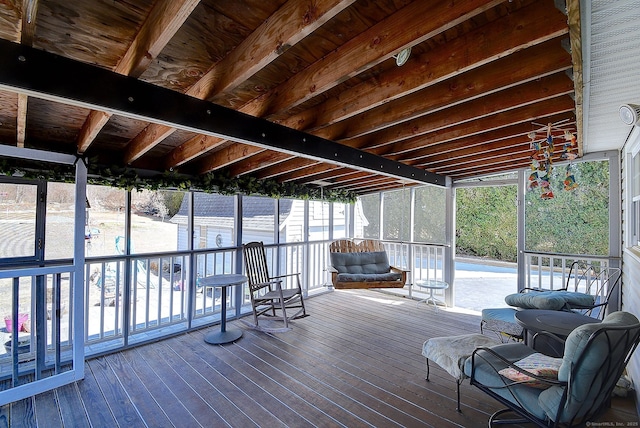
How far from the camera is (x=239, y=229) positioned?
5066 millimetres

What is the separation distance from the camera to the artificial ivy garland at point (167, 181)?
3125 mm

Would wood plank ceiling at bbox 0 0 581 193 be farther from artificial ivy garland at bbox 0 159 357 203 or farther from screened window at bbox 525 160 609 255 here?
screened window at bbox 525 160 609 255

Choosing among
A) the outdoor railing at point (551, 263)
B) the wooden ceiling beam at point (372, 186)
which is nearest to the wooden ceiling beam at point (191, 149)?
the wooden ceiling beam at point (372, 186)

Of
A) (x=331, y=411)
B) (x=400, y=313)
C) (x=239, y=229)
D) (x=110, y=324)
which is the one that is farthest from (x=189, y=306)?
(x=400, y=313)

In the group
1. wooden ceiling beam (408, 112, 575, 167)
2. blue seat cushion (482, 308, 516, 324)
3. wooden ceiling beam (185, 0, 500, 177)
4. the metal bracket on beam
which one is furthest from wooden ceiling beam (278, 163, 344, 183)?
blue seat cushion (482, 308, 516, 324)

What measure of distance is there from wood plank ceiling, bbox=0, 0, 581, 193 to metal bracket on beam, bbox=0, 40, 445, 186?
0.21 ft

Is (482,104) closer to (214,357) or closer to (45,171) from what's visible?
(214,357)

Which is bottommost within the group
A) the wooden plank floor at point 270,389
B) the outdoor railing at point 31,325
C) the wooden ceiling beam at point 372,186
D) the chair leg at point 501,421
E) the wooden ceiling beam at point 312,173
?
the wooden plank floor at point 270,389

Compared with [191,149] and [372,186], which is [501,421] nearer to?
[191,149]

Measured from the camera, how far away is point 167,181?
4113 millimetres

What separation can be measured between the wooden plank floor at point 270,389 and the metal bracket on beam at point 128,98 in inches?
90.9

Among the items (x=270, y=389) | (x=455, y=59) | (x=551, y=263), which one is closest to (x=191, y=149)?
(x=270, y=389)

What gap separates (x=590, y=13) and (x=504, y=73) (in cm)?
81

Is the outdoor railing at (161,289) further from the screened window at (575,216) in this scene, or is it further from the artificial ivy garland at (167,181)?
the artificial ivy garland at (167,181)
